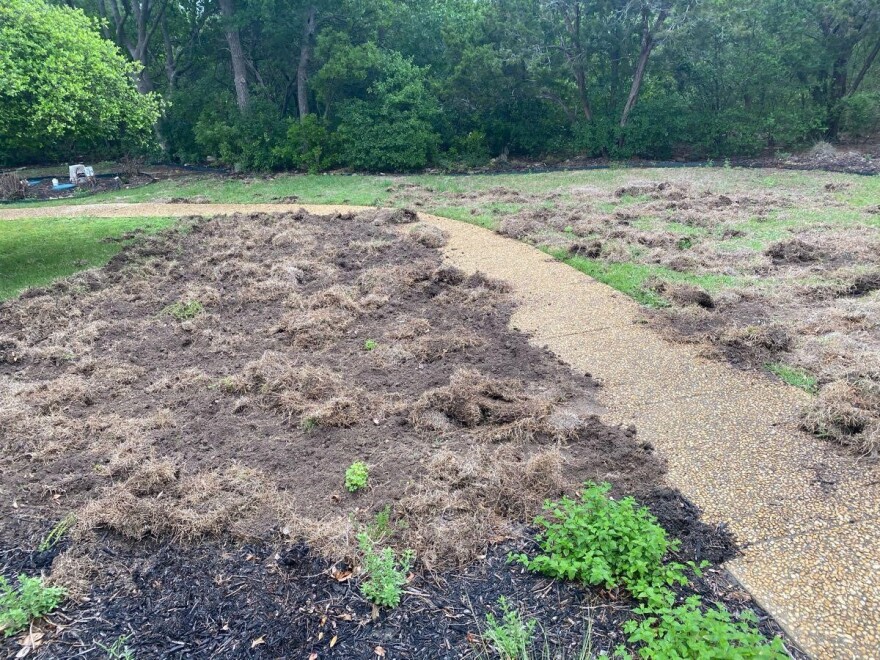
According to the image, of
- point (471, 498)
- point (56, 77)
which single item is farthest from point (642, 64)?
point (471, 498)

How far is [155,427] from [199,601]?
5.36ft

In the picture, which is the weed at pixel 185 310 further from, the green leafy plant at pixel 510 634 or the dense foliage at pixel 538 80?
the dense foliage at pixel 538 80

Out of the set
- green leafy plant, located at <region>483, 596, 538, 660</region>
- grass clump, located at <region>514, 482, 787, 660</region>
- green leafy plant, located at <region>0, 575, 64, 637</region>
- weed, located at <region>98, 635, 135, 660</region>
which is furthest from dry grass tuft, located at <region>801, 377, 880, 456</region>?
green leafy plant, located at <region>0, 575, 64, 637</region>

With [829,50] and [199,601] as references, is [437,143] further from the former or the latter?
[199,601]

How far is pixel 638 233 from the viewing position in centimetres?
759

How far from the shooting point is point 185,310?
578 cm

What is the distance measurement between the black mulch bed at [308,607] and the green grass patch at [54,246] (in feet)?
18.3

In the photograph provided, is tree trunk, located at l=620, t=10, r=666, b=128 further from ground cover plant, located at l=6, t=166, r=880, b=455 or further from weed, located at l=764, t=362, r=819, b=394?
weed, located at l=764, t=362, r=819, b=394

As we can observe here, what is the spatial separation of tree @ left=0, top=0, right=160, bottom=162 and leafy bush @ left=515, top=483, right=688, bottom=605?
7.00 metres

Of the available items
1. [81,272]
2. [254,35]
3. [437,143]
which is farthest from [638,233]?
[254,35]

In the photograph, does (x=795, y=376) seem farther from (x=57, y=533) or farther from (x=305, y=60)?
(x=305, y=60)

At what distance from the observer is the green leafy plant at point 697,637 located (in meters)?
1.87

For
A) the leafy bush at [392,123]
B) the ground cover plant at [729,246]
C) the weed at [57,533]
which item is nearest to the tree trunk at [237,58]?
the leafy bush at [392,123]

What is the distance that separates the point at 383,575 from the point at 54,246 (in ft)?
28.6
